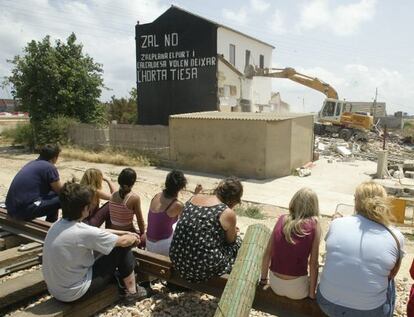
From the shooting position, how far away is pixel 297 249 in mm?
3285

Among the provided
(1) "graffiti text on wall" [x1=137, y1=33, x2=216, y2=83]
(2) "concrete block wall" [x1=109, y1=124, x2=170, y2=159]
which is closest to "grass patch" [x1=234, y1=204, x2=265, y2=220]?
(2) "concrete block wall" [x1=109, y1=124, x2=170, y2=159]

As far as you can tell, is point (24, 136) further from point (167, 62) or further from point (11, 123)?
point (11, 123)

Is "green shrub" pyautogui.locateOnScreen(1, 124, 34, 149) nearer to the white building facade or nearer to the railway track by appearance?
the white building facade

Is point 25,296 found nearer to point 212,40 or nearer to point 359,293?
point 359,293

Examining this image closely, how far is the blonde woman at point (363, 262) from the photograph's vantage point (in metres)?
2.94

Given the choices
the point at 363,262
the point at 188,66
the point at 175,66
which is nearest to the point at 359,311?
the point at 363,262

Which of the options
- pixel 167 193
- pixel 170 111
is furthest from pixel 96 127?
pixel 167 193

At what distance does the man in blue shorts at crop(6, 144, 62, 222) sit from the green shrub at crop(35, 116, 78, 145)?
54.7ft

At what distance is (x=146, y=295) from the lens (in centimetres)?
428

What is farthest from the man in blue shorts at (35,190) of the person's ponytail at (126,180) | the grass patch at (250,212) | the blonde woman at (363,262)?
the grass patch at (250,212)

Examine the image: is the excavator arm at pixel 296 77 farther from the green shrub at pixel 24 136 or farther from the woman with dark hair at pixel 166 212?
the woman with dark hair at pixel 166 212

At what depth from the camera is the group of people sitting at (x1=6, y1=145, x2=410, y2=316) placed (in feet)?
9.77

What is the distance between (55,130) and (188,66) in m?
8.88

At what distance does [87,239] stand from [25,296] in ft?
3.78
